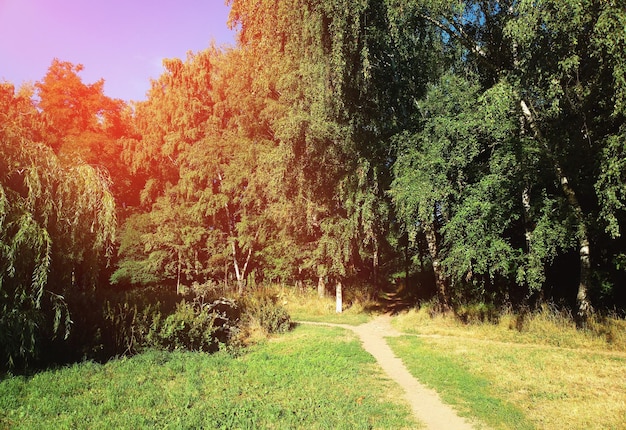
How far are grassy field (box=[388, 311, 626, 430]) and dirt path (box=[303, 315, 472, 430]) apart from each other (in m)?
0.22

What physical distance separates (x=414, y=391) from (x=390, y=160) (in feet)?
33.6

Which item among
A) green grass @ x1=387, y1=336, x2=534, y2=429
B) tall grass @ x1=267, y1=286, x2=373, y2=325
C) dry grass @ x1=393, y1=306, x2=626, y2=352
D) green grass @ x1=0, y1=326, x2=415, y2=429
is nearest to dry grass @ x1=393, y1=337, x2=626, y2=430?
green grass @ x1=387, y1=336, x2=534, y2=429

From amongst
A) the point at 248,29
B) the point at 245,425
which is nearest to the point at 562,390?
the point at 245,425

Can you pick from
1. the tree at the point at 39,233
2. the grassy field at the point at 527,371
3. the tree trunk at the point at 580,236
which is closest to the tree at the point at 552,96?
the tree trunk at the point at 580,236

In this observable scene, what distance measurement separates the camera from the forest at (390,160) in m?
8.10

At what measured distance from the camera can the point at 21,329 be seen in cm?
702

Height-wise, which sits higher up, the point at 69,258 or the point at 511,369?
the point at 69,258

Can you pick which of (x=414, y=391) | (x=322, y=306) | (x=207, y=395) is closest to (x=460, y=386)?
(x=414, y=391)

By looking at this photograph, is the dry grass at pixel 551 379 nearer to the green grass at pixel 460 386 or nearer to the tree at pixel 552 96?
the green grass at pixel 460 386

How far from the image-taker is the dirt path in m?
5.75

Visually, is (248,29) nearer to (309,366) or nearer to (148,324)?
(148,324)

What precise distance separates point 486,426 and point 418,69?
12.8m

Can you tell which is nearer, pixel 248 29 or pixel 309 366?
pixel 309 366

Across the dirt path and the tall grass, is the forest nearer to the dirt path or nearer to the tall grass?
the tall grass
